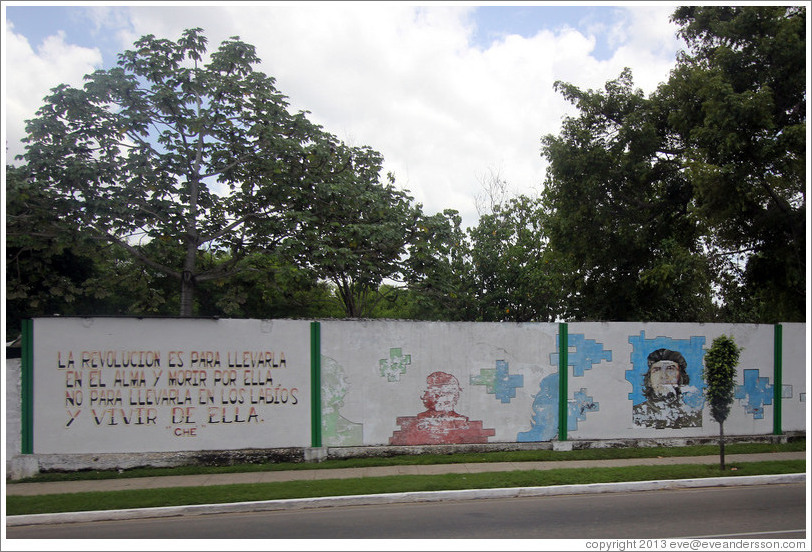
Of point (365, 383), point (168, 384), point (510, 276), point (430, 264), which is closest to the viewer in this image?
point (168, 384)

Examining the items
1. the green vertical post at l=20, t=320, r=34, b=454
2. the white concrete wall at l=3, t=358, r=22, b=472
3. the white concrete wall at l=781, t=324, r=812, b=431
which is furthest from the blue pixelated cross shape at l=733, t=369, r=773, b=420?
the white concrete wall at l=3, t=358, r=22, b=472

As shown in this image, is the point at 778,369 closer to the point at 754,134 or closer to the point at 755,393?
the point at 755,393

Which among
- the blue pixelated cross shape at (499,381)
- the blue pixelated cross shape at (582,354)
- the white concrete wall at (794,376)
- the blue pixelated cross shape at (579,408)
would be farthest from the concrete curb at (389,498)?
the white concrete wall at (794,376)

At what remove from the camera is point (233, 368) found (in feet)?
35.8

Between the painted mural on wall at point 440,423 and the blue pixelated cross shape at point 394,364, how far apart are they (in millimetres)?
548

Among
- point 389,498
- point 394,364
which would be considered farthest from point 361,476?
point 394,364

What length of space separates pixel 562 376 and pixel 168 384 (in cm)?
757

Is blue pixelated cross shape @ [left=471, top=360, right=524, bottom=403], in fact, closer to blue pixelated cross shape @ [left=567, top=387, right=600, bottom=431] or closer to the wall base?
the wall base

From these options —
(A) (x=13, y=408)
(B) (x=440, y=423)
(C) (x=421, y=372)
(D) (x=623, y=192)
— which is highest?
(D) (x=623, y=192)

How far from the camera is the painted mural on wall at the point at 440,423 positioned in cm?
1136

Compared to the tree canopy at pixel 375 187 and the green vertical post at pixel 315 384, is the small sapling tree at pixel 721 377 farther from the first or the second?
the green vertical post at pixel 315 384

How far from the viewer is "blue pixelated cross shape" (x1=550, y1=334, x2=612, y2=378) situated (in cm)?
1184

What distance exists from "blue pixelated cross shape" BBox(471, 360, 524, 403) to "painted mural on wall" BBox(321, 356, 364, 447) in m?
2.51

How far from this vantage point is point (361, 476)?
32.2 feet
